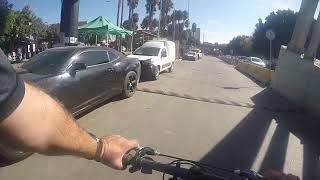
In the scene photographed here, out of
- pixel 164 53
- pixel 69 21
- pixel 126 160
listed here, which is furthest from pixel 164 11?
pixel 126 160

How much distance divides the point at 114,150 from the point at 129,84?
10157 millimetres

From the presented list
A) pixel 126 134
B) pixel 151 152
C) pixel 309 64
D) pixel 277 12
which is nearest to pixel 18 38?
pixel 309 64

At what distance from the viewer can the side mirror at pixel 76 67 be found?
8.29 metres

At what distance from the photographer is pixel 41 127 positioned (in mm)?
1462

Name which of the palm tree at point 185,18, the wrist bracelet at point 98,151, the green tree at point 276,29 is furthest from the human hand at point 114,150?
the palm tree at point 185,18

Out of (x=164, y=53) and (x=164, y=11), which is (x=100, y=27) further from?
(x=164, y=11)

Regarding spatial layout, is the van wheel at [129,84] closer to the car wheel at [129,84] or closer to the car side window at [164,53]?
the car wheel at [129,84]

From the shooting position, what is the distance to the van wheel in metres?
11.7

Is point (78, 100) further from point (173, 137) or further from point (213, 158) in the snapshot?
point (213, 158)

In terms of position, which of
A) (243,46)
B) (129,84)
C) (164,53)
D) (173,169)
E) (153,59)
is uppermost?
(173,169)

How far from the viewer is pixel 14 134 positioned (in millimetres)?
1386

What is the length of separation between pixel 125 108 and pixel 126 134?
2839 millimetres

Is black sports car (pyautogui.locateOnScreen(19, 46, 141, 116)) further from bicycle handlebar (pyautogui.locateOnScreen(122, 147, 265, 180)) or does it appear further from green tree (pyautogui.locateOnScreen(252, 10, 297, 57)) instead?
green tree (pyautogui.locateOnScreen(252, 10, 297, 57))

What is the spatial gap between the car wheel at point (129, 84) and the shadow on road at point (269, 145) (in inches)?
136
